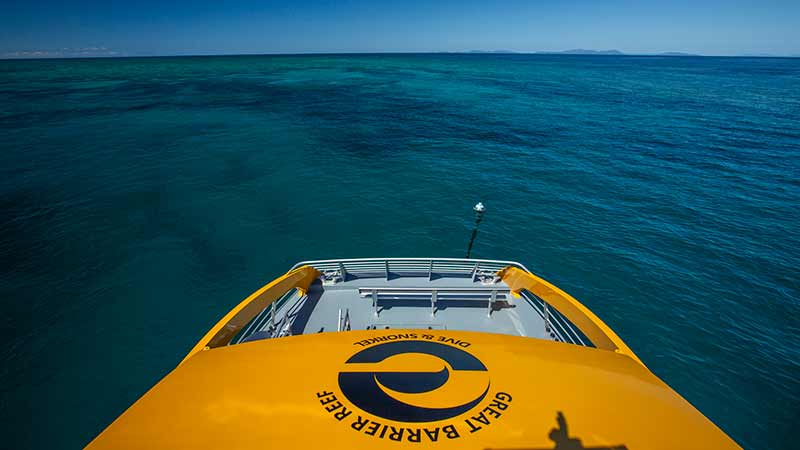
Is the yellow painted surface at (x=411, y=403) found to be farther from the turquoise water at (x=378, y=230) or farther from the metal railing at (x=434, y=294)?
the turquoise water at (x=378, y=230)

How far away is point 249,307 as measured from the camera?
8.18 m

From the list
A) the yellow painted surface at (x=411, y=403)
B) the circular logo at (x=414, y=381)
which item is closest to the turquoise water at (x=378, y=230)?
the yellow painted surface at (x=411, y=403)

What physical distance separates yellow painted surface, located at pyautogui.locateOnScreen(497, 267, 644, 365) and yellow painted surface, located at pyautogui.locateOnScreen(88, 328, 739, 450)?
1433mm

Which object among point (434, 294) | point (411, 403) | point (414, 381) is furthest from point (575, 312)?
point (411, 403)

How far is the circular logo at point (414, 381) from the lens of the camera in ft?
14.3

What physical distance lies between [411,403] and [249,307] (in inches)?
210

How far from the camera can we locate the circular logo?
14.3 ft

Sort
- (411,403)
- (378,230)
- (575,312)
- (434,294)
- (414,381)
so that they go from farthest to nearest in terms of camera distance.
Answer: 1. (378,230)
2. (434,294)
3. (575,312)
4. (414,381)
5. (411,403)

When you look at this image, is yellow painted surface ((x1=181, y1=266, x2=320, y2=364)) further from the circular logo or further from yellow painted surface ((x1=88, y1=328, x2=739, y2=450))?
the circular logo

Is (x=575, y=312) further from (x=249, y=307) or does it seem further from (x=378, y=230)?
(x=378, y=230)

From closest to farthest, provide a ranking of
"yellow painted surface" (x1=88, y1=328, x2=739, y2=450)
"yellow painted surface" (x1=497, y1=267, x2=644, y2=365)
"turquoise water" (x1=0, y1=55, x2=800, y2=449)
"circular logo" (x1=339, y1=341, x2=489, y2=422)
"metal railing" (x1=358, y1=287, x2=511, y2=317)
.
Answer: "yellow painted surface" (x1=88, y1=328, x2=739, y2=450), "circular logo" (x1=339, y1=341, x2=489, y2=422), "yellow painted surface" (x1=497, y1=267, x2=644, y2=365), "metal railing" (x1=358, y1=287, x2=511, y2=317), "turquoise water" (x1=0, y1=55, x2=800, y2=449)

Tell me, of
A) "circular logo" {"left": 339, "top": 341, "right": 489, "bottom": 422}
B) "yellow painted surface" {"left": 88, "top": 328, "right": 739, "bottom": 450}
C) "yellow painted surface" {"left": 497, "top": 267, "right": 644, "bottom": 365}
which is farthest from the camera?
"yellow painted surface" {"left": 497, "top": 267, "right": 644, "bottom": 365}

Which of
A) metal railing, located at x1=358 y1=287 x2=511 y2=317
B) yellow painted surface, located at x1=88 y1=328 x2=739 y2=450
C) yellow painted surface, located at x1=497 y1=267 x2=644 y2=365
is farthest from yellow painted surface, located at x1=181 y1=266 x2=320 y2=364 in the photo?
yellow painted surface, located at x1=497 y1=267 x2=644 y2=365

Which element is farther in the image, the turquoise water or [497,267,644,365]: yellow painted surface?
the turquoise water
